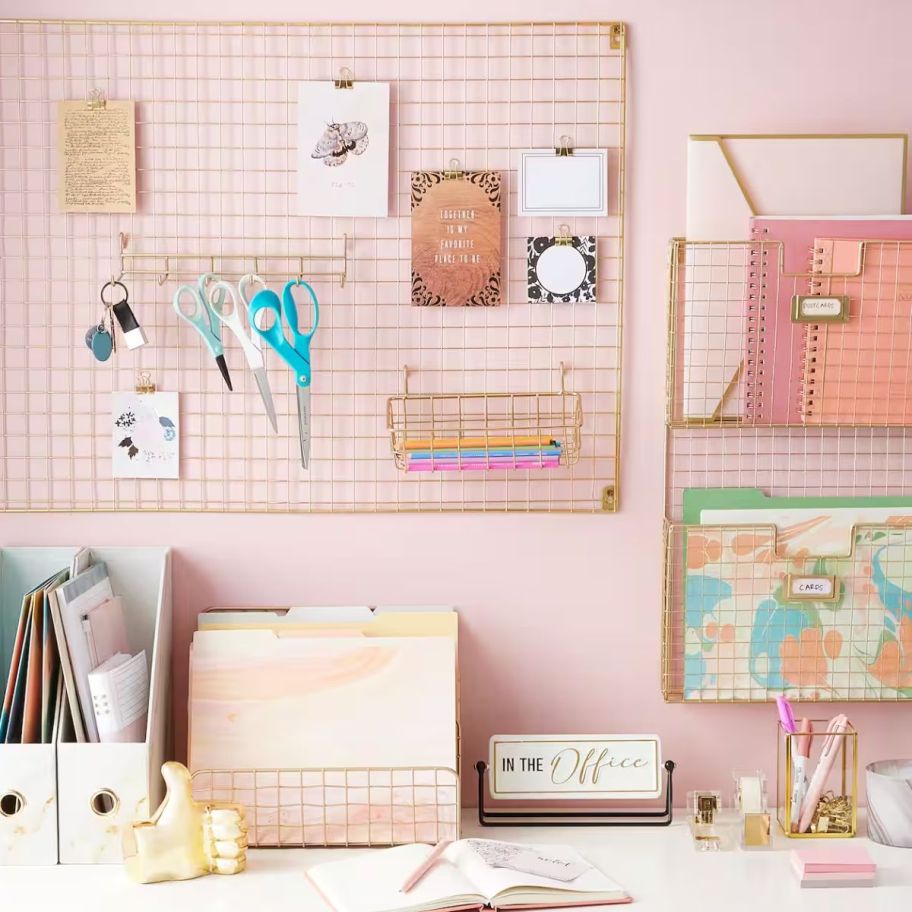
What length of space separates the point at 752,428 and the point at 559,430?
29cm

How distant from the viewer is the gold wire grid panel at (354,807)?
1.44 meters

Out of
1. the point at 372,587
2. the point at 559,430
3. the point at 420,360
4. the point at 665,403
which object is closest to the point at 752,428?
the point at 665,403

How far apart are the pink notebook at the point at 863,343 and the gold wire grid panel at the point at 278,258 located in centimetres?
29

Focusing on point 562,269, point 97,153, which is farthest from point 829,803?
point 97,153

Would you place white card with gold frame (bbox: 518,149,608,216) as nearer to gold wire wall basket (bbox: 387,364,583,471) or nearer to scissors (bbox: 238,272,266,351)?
gold wire wall basket (bbox: 387,364,583,471)

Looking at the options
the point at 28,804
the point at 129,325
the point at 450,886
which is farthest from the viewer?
the point at 129,325

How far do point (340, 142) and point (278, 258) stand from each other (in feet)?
0.62

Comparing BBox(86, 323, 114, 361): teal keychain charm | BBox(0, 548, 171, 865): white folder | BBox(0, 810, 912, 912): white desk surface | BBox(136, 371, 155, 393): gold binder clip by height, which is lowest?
BBox(0, 810, 912, 912): white desk surface

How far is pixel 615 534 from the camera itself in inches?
62.2

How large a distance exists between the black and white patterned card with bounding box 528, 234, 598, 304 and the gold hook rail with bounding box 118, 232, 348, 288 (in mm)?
279

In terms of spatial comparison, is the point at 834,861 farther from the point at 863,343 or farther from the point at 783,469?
the point at 863,343

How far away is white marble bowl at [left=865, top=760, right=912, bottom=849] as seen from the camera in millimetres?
1444

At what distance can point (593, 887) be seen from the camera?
1.29m

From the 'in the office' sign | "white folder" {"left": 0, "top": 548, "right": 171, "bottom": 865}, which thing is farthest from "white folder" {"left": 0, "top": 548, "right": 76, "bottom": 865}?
the 'in the office' sign
